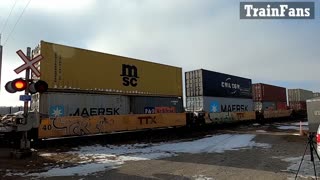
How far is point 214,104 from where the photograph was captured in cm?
2645

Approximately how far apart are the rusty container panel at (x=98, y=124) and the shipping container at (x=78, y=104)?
61 cm

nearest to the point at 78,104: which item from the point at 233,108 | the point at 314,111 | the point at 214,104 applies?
the point at 314,111

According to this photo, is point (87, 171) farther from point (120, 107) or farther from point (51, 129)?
point (120, 107)

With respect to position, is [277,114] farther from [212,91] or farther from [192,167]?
[192,167]

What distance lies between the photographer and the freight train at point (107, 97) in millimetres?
14328

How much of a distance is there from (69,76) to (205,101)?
12802mm

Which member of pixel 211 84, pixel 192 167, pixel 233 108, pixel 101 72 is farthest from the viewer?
pixel 233 108

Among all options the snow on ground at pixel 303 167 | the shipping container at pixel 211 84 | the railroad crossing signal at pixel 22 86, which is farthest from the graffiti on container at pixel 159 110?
the snow on ground at pixel 303 167

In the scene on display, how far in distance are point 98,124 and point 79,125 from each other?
1.18m

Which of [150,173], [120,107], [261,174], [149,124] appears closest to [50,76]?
[120,107]

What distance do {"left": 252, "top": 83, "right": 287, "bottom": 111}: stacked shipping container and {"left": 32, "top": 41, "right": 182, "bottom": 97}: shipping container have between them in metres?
17.0

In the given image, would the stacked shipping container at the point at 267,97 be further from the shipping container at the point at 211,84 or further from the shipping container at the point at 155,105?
the shipping container at the point at 155,105

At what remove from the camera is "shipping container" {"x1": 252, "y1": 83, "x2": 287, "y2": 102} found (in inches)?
1438

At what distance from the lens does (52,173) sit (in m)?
8.09
